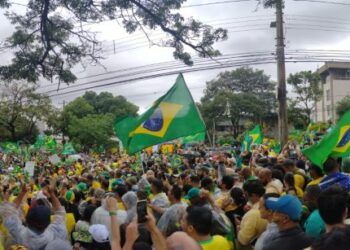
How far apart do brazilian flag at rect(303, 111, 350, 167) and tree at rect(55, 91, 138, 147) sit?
4170 cm

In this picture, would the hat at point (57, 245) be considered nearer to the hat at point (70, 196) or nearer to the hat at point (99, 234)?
the hat at point (99, 234)

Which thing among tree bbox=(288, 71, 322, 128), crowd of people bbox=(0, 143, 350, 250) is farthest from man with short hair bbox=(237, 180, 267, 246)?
tree bbox=(288, 71, 322, 128)

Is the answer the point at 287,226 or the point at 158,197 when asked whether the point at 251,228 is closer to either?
the point at 287,226

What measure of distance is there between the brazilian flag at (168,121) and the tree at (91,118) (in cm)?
3972

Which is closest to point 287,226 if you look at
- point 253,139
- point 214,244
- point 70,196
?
point 214,244

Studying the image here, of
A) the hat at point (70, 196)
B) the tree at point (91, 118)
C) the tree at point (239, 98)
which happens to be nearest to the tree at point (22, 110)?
the tree at point (91, 118)

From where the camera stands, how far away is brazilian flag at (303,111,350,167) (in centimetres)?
584

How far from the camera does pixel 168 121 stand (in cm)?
744

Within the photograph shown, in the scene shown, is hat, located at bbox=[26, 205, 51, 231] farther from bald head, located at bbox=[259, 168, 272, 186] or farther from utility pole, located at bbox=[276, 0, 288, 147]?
utility pole, located at bbox=[276, 0, 288, 147]

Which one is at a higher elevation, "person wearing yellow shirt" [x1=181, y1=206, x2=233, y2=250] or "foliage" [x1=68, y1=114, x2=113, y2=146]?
"foliage" [x1=68, y1=114, x2=113, y2=146]

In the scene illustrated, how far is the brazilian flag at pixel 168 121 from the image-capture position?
730 centimetres

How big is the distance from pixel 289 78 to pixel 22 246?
4344 cm

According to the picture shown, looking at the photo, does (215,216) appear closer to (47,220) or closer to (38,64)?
(47,220)

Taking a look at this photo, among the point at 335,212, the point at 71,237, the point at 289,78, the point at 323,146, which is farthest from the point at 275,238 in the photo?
the point at 289,78
